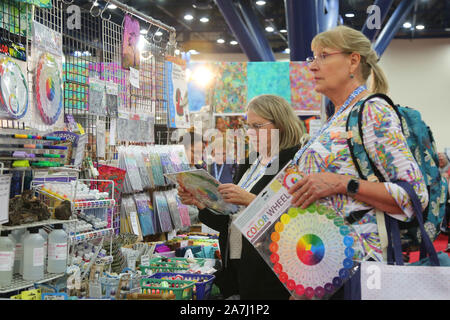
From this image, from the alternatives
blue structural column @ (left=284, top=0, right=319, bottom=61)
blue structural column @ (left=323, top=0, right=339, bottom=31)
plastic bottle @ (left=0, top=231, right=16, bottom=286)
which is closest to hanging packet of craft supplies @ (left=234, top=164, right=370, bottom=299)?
plastic bottle @ (left=0, top=231, right=16, bottom=286)

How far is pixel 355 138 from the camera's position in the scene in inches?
67.0

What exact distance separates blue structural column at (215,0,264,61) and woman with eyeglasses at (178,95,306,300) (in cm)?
718

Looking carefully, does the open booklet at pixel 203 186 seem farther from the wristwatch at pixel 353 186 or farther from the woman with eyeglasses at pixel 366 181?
the wristwatch at pixel 353 186

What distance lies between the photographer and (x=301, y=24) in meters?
7.14

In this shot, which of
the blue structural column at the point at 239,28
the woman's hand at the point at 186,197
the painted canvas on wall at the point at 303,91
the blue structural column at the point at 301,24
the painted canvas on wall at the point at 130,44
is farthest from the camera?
the blue structural column at the point at 239,28

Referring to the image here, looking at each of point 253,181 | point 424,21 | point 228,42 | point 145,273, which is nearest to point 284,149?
point 253,181

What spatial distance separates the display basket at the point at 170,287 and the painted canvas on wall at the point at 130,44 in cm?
226

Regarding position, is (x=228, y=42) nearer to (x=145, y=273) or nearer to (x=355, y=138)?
(x=145, y=273)

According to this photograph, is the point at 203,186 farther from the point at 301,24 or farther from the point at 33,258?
the point at 301,24

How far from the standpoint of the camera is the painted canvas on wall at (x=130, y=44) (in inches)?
176

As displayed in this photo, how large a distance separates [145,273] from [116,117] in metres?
1.54

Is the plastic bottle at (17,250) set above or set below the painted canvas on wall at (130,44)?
below

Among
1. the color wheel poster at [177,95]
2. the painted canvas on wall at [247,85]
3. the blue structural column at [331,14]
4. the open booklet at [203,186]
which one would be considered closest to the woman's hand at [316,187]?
the open booklet at [203,186]

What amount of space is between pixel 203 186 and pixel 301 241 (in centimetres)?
90
